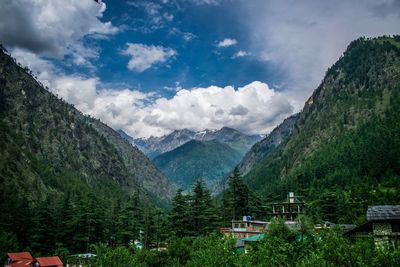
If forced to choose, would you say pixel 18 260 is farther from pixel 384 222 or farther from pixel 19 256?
pixel 384 222

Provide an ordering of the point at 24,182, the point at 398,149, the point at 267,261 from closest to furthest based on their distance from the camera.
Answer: the point at 267,261 < the point at 398,149 < the point at 24,182

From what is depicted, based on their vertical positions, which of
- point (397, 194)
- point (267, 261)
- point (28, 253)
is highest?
point (397, 194)

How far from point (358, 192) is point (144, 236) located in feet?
214

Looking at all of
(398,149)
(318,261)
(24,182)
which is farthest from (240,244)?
(24,182)

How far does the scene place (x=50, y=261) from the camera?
79.6 m

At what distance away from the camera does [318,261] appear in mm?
21875

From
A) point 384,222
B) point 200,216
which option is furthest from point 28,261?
point 384,222

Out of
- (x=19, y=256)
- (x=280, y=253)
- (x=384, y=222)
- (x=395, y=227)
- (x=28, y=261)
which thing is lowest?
(x=28, y=261)

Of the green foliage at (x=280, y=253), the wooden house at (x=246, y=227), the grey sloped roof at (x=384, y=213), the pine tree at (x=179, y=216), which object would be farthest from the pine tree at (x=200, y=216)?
the grey sloped roof at (x=384, y=213)

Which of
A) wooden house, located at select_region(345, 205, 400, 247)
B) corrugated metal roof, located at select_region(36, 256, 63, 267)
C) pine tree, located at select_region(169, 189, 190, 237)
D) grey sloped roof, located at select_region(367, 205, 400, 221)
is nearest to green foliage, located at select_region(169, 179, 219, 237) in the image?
pine tree, located at select_region(169, 189, 190, 237)

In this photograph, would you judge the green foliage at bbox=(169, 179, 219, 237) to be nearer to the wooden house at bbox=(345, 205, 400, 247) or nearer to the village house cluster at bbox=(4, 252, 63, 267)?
the village house cluster at bbox=(4, 252, 63, 267)

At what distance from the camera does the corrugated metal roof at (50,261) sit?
7744 cm

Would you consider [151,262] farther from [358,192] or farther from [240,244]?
[358,192]

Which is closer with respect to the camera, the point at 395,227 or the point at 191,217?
the point at 395,227
